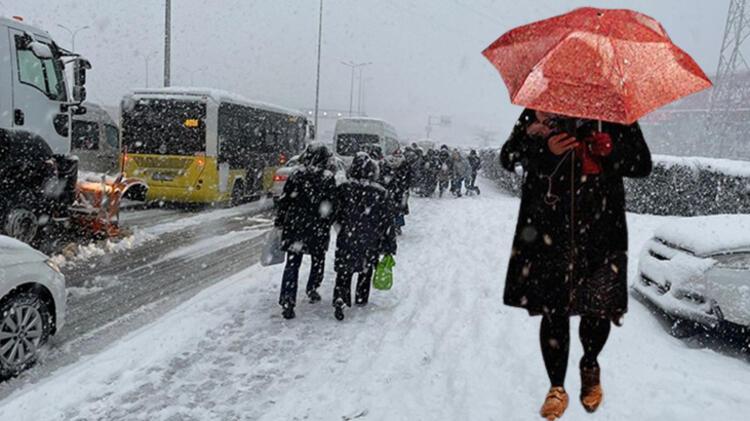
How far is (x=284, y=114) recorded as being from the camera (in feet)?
70.1

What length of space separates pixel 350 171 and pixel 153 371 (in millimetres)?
3039

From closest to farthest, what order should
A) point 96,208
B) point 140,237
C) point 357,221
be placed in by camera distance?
point 357,221
point 96,208
point 140,237

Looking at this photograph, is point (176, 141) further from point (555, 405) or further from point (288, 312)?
point (555, 405)

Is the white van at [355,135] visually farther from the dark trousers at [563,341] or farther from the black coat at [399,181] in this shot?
the dark trousers at [563,341]

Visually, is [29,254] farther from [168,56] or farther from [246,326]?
[168,56]

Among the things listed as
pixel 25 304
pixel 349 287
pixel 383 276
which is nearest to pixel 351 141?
pixel 383 276

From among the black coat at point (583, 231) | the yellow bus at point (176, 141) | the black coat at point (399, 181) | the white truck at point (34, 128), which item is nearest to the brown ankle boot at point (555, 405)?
the black coat at point (583, 231)

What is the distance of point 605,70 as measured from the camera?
2.72 meters

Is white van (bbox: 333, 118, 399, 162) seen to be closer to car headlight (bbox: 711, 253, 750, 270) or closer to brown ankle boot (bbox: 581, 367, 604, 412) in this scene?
car headlight (bbox: 711, 253, 750, 270)

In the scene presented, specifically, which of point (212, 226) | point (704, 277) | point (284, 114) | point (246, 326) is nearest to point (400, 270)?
point (246, 326)

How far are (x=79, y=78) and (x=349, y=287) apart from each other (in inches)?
234

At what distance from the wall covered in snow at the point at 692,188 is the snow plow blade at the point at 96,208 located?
7.93m

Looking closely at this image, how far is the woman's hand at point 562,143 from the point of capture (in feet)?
8.97

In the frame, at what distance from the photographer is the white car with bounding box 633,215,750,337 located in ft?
18.3
